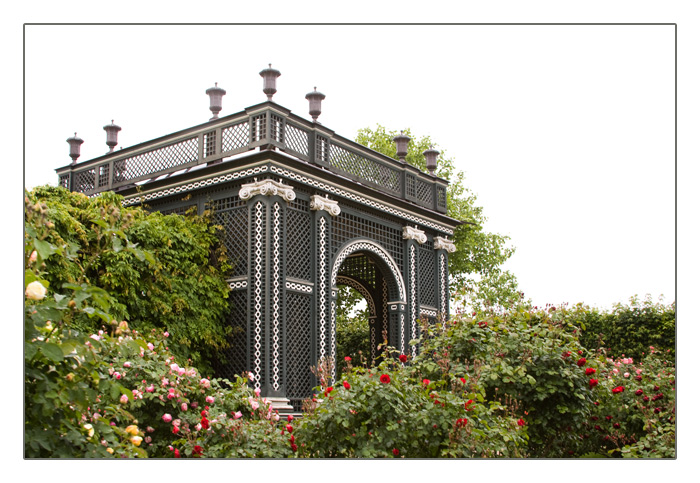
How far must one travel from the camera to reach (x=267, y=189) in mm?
10016

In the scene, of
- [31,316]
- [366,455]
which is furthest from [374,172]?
[31,316]

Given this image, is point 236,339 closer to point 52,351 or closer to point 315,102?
point 315,102

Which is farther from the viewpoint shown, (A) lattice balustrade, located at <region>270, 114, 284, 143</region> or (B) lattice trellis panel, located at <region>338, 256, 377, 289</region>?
(B) lattice trellis panel, located at <region>338, 256, 377, 289</region>

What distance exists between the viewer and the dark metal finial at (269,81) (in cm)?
1046

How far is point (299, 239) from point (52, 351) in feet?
26.0

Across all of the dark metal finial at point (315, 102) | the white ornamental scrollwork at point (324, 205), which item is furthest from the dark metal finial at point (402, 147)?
the white ornamental scrollwork at point (324, 205)

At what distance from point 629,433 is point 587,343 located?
28.1ft

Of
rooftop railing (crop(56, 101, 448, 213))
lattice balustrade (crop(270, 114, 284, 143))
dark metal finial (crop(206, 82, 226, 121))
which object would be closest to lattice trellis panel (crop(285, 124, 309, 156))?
rooftop railing (crop(56, 101, 448, 213))

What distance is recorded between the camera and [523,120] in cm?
707

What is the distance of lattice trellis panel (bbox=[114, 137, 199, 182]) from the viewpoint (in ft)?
37.2

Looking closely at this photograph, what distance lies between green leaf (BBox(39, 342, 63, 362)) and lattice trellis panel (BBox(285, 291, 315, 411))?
24.3 ft

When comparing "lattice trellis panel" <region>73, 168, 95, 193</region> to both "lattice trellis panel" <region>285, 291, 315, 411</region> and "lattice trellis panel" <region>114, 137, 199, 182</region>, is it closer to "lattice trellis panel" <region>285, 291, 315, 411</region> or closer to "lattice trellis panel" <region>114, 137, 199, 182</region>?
"lattice trellis panel" <region>114, 137, 199, 182</region>

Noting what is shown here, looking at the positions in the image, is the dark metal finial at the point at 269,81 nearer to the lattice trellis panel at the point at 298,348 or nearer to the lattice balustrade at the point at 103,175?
the lattice trellis panel at the point at 298,348

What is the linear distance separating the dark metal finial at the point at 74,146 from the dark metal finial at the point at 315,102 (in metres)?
4.92
